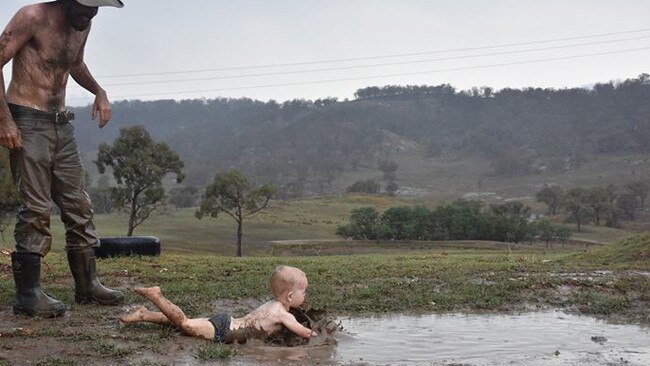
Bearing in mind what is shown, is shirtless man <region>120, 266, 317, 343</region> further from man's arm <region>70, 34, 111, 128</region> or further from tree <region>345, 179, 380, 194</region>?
tree <region>345, 179, 380, 194</region>

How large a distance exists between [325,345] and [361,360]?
0.61 metres

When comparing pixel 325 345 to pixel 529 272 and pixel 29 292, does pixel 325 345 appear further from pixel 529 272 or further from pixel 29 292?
pixel 529 272

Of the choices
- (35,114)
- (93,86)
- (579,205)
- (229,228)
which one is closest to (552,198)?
(579,205)

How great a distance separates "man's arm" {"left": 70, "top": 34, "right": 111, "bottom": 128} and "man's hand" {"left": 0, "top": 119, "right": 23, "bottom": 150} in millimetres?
1155

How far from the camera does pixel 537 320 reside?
7.38 meters

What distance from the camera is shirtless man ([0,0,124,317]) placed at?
22.2 ft

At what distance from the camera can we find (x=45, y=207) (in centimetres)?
687

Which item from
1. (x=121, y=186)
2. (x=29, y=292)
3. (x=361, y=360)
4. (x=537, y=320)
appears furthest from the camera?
(x=121, y=186)

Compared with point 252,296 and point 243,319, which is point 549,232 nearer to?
point 252,296

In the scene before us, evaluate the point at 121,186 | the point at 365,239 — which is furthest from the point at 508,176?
the point at 121,186

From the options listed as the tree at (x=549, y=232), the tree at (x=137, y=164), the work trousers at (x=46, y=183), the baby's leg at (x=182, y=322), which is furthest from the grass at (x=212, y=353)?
the tree at (x=549, y=232)

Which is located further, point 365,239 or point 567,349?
point 365,239

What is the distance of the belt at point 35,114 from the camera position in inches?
271

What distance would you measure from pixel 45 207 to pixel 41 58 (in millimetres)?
1383
